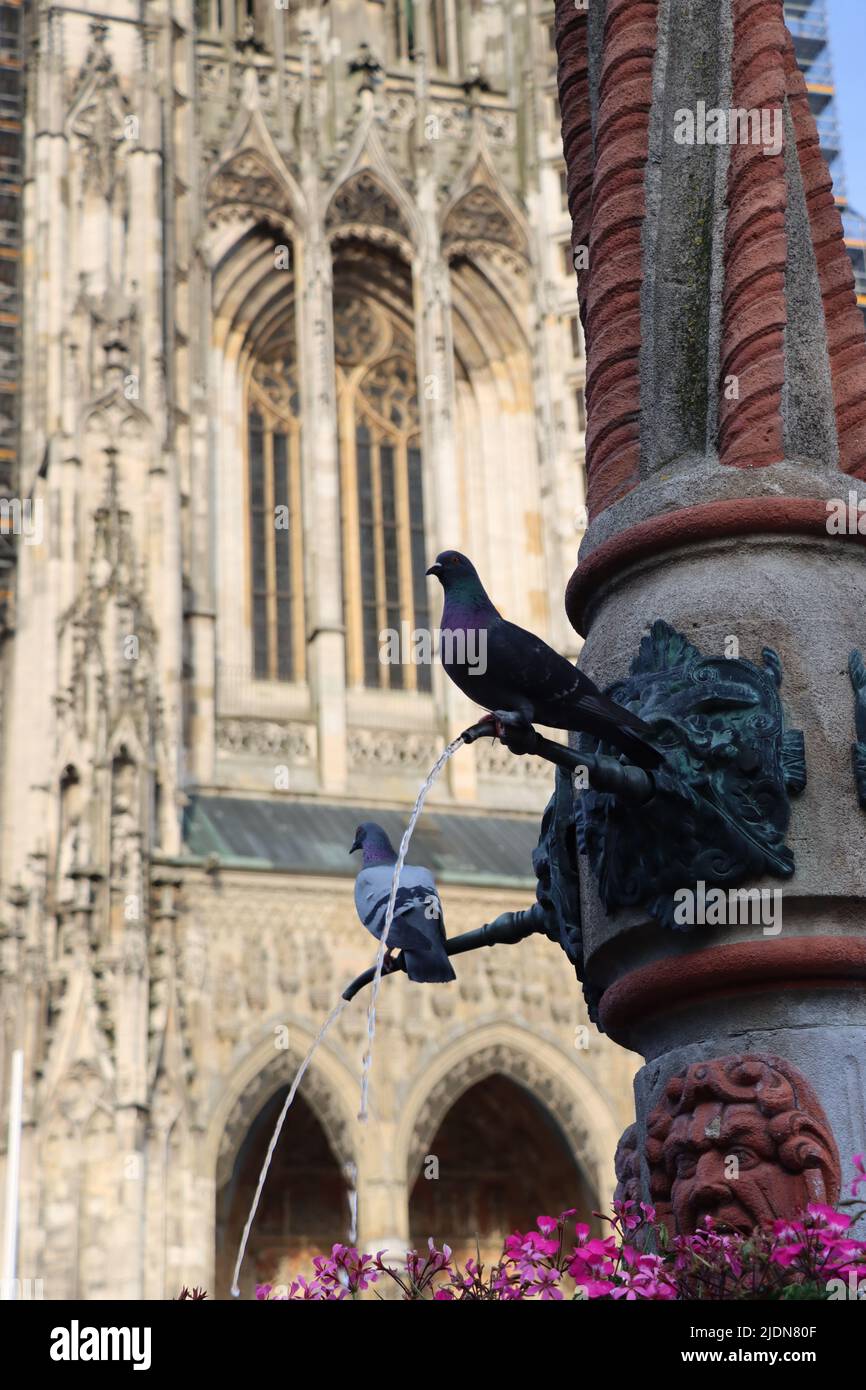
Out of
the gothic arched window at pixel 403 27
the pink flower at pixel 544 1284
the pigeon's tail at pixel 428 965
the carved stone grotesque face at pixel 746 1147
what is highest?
the gothic arched window at pixel 403 27

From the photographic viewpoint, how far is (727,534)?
426 cm

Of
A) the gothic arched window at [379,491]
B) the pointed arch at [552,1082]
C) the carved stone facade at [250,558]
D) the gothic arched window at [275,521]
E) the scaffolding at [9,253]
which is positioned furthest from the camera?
the gothic arched window at [379,491]

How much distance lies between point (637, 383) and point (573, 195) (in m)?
0.76

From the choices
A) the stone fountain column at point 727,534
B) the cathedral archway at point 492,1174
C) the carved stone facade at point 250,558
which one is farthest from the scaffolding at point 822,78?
the stone fountain column at point 727,534

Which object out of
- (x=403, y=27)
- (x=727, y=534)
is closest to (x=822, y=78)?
(x=403, y=27)

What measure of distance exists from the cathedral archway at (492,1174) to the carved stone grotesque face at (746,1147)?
17643 millimetres

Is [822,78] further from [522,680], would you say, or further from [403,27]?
Answer: [522,680]

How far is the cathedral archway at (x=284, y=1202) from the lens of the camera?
20.3 metres

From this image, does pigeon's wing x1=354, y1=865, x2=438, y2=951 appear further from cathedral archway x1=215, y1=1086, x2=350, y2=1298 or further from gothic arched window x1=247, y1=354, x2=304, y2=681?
gothic arched window x1=247, y1=354, x2=304, y2=681

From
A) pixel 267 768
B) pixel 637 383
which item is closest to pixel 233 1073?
pixel 267 768

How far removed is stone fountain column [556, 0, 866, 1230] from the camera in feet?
12.6

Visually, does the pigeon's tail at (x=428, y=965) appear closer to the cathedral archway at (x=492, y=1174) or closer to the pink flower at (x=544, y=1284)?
the pink flower at (x=544, y=1284)

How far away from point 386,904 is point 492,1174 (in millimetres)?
18183
